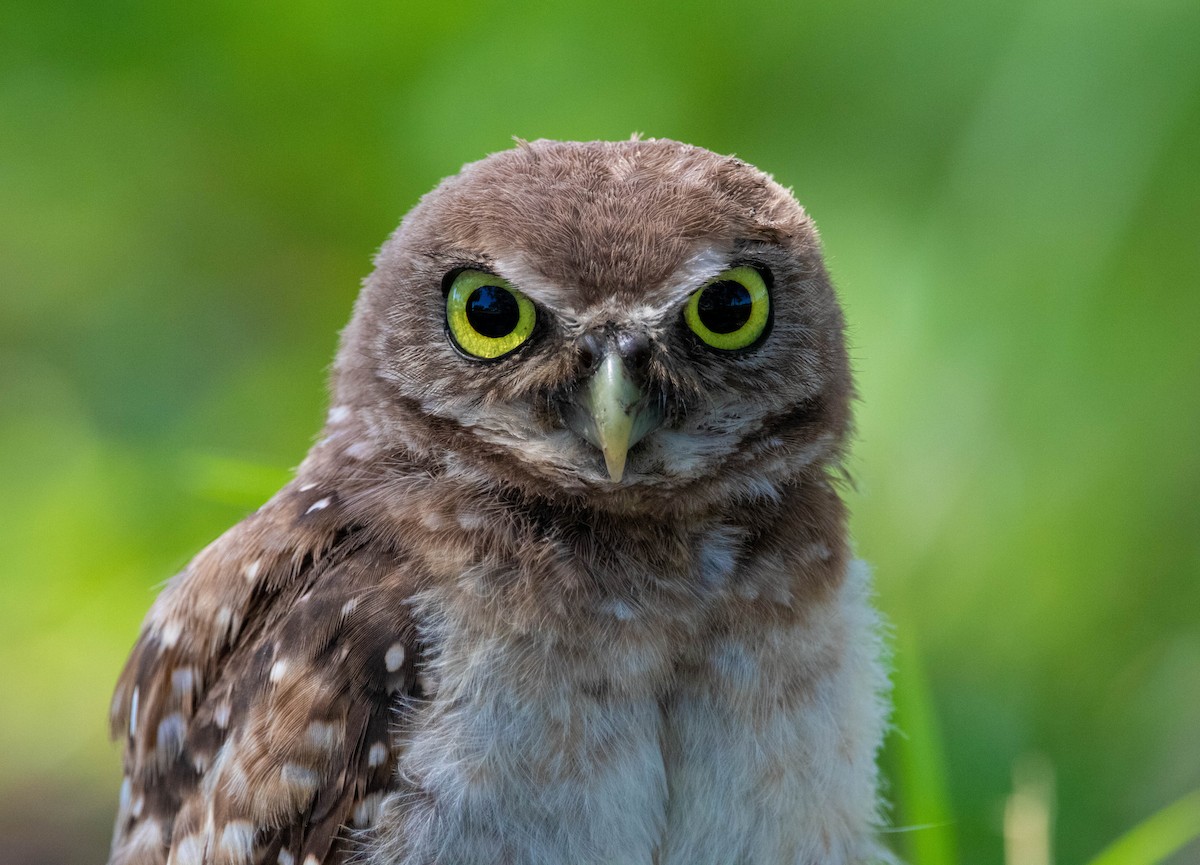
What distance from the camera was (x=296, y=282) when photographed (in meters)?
6.35

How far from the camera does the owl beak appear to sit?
2480mm

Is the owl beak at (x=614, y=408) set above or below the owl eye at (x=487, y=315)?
below

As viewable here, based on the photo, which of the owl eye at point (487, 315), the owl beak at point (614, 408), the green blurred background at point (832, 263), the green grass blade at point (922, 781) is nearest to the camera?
the owl beak at point (614, 408)

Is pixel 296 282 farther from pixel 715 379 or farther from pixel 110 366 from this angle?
pixel 715 379

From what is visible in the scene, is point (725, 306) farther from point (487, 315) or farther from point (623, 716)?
point (623, 716)

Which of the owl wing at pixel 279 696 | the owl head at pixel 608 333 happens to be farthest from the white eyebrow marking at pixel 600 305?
the owl wing at pixel 279 696

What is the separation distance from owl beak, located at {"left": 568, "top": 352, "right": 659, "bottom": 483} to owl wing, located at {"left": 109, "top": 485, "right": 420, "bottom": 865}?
0.51 meters

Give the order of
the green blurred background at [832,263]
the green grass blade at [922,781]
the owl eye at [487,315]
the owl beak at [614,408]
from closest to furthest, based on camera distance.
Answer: the owl beak at [614,408], the owl eye at [487,315], the green grass blade at [922,781], the green blurred background at [832,263]

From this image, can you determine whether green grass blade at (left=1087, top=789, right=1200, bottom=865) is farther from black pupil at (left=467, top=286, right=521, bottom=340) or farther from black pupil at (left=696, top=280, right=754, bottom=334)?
black pupil at (left=467, top=286, right=521, bottom=340)

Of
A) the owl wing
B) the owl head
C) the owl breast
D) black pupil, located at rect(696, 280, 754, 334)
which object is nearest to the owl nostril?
the owl head

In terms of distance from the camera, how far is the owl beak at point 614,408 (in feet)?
8.14

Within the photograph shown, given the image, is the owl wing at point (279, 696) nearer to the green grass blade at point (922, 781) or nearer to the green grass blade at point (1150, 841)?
the green grass blade at point (922, 781)

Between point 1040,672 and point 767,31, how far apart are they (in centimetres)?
311

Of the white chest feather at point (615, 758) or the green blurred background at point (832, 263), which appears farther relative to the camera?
the green blurred background at point (832, 263)
